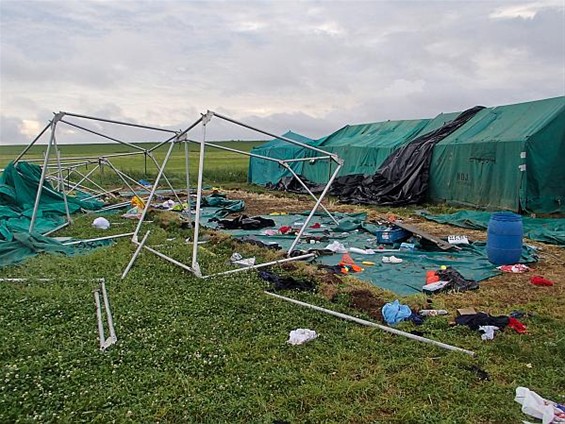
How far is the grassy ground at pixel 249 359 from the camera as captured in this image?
3.17 m

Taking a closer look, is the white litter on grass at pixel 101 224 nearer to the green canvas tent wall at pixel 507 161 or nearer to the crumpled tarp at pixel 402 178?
the crumpled tarp at pixel 402 178

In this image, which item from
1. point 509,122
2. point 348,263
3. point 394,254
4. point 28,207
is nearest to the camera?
point 348,263

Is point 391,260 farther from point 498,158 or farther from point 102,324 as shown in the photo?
point 498,158

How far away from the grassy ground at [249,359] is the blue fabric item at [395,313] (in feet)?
0.43

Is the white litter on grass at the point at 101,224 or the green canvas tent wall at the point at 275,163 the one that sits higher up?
the green canvas tent wall at the point at 275,163

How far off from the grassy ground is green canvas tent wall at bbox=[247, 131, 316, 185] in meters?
17.2

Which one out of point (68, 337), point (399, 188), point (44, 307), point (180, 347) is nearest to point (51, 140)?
point (44, 307)

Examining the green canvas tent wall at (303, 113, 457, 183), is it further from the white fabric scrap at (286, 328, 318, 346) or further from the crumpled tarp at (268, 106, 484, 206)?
the white fabric scrap at (286, 328, 318, 346)

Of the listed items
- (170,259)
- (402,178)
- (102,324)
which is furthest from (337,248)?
(402,178)

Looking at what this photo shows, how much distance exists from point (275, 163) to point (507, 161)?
1304 centimetres

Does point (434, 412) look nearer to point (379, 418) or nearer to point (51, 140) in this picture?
point (379, 418)

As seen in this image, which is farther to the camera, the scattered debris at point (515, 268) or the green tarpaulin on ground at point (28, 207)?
the green tarpaulin on ground at point (28, 207)

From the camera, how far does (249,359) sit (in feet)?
12.7

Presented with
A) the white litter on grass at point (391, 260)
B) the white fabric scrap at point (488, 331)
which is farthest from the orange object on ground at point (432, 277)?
the white fabric scrap at point (488, 331)
